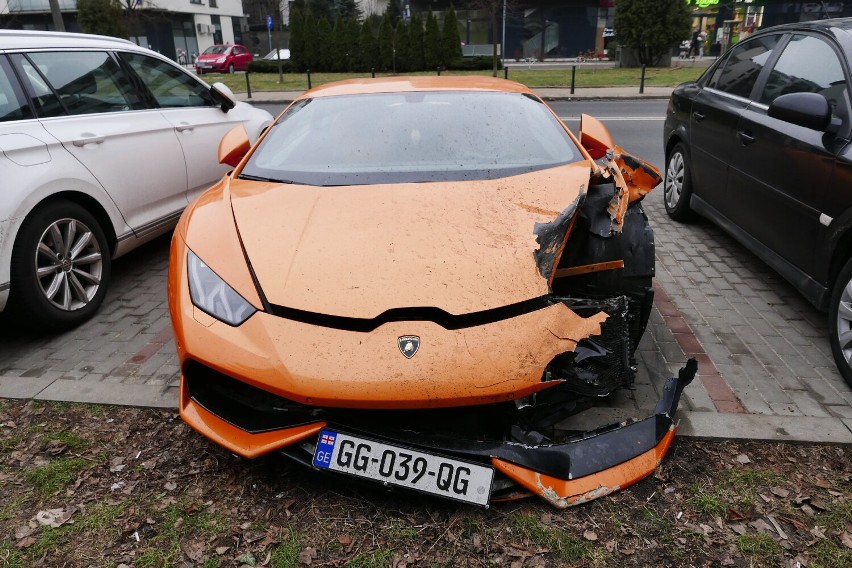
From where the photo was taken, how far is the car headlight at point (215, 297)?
2.38 m

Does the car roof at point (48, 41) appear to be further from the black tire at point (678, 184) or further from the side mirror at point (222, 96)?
the black tire at point (678, 184)

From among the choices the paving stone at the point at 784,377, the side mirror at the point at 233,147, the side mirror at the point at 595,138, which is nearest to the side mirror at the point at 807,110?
the side mirror at the point at 595,138

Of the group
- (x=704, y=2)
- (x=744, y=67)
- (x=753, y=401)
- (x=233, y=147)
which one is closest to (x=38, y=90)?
(x=233, y=147)

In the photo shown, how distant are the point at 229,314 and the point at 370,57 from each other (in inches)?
1022

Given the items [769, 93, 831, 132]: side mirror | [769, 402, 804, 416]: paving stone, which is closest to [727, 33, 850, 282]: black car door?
[769, 93, 831, 132]: side mirror

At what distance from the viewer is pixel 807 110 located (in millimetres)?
3250

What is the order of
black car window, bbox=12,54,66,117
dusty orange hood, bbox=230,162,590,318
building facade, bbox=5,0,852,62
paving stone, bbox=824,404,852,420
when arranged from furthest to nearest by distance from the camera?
building facade, bbox=5,0,852,62, black car window, bbox=12,54,66,117, paving stone, bbox=824,404,852,420, dusty orange hood, bbox=230,162,590,318

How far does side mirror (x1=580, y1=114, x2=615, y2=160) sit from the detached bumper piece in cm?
210

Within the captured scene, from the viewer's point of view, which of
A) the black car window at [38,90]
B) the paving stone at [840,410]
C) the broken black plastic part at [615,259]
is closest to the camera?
the broken black plastic part at [615,259]

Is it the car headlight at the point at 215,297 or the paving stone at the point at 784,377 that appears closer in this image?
the car headlight at the point at 215,297

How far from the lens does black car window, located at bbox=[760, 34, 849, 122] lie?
11.2ft

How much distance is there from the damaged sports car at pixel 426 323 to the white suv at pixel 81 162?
1.20 m

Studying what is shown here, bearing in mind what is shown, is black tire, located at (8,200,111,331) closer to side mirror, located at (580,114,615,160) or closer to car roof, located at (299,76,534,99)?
car roof, located at (299,76,534,99)

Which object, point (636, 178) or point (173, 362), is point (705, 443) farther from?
point (173, 362)
